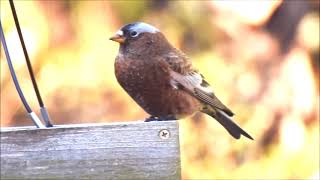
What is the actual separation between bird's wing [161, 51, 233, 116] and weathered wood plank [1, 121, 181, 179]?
67 cm

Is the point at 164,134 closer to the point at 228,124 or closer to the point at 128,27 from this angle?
the point at 128,27

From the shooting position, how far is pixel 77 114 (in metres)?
3.28

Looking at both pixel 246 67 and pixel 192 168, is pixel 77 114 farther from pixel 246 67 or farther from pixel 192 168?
pixel 246 67

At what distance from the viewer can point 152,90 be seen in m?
2.27

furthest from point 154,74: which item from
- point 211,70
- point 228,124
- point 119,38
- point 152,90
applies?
point 211,70

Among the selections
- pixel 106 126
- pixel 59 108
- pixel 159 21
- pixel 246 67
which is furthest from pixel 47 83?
pixel 106 126

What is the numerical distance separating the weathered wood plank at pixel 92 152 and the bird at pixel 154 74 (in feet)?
1.96

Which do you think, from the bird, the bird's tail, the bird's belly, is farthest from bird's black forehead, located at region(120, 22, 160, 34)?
the bird's tail

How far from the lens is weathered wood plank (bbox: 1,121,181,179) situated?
1.65 meters

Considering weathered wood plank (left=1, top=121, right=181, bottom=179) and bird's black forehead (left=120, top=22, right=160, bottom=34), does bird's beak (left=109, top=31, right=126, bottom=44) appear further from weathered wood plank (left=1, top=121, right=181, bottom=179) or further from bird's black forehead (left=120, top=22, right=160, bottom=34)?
weathered wood plank (left=1, top=121, right=181, bottom=179)

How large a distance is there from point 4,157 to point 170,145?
1.11ft

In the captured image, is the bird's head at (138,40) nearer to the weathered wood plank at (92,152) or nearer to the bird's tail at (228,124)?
the bird's tail at (228,124)

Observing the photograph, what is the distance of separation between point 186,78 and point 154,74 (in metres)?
0.16

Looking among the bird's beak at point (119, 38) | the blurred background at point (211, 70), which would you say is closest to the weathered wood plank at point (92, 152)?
the bird's beak at point (119, 38)
